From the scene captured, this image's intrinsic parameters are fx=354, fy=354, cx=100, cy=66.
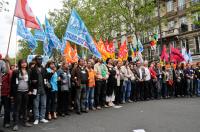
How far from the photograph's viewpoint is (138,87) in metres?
16.7

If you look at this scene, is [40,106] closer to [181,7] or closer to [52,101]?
[52,101]

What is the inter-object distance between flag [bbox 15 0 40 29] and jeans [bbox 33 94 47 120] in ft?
8.78

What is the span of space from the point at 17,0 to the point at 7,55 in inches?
85.4

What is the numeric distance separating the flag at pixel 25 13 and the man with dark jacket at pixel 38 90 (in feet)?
5.49

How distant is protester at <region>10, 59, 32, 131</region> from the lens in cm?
969

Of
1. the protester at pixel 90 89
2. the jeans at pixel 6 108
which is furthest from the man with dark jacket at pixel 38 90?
the protester at pixel 90 89

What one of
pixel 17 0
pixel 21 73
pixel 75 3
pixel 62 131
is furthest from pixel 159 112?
pixel 75 3

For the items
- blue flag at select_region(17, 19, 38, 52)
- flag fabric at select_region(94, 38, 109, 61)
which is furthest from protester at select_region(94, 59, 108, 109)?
flag fabric at select_region(94, 38, 109, 61)

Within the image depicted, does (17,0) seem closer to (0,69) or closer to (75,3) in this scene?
(0,69)

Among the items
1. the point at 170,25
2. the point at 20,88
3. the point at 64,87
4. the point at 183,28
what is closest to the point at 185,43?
the point at 183,28

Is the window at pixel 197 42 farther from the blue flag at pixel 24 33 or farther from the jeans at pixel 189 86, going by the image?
the blue flag at pixel 24 33

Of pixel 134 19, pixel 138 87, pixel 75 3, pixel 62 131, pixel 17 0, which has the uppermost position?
pixel 75 3

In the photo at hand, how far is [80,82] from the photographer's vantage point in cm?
1229

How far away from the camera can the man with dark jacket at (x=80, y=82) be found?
1220cm
